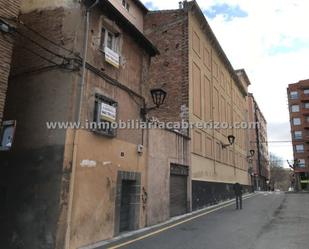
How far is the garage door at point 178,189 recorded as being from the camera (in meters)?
16.6

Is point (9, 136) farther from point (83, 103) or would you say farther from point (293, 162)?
point (293, 162)

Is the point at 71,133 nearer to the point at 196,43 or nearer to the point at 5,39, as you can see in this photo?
the point at 5,39

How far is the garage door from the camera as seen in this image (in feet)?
54.5

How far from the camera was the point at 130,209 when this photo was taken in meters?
12.8

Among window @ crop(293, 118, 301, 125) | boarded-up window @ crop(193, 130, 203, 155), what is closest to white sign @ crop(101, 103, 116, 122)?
boarded-up window @ crop(193, 130, 203, 155)

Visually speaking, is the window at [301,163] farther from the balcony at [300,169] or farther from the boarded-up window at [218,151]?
the boarded-up window at [218,151]

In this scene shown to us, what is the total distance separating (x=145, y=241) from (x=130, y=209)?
2.62 m

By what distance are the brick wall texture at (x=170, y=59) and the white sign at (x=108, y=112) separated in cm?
855

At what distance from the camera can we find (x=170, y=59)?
69.4 ft

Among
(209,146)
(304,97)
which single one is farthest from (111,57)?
(304,97)

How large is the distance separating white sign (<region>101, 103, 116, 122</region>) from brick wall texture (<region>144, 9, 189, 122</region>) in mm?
8549

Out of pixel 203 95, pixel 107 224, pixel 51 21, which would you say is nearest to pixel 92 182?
pixel 107 224

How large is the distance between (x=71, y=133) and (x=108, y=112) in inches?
73.0

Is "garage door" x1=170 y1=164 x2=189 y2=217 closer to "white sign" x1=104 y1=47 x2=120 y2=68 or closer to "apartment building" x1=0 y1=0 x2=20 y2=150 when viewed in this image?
"white sign" x1=104 y1=47 x2=120 y2=68
